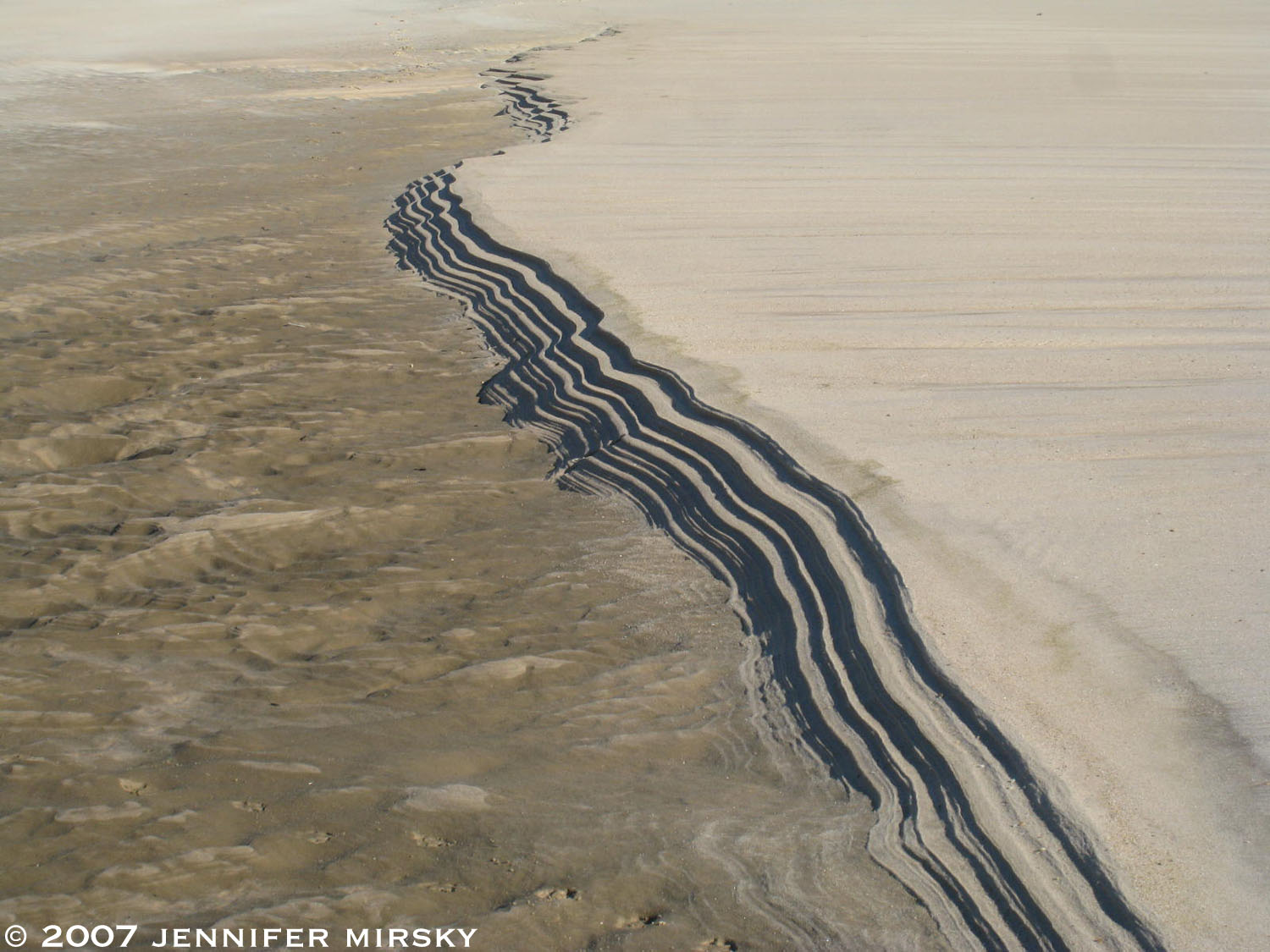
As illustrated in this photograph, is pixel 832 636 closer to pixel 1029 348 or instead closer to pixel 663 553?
pixel 663 553

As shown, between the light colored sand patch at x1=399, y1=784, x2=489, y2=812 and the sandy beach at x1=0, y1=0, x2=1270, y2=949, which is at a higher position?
the sandy beach at x1=0, y1=0, x2=1270, y2=949

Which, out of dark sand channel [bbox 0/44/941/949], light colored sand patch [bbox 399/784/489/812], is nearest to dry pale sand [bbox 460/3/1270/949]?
dark sand channel [bbox 0/44/941/949]

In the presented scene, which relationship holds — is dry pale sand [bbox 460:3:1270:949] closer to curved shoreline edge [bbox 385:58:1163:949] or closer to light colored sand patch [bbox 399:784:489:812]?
curved shoreline edge [bbox 385:58:1163:949]

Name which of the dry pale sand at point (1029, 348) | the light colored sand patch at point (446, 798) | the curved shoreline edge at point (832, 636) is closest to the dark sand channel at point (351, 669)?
the light colored sand patch at point (446, 798)

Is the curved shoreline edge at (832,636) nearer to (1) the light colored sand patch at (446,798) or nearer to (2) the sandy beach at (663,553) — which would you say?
(2) the sandy beach at (663,553)

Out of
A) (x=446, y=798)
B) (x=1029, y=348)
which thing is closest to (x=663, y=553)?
(x=446, y=798)

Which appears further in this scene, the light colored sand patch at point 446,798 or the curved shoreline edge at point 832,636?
the light colored sand patch at point 446,798

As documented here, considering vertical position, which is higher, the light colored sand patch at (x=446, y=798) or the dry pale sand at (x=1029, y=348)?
the dry pale sand at (x=1029, y=348)
